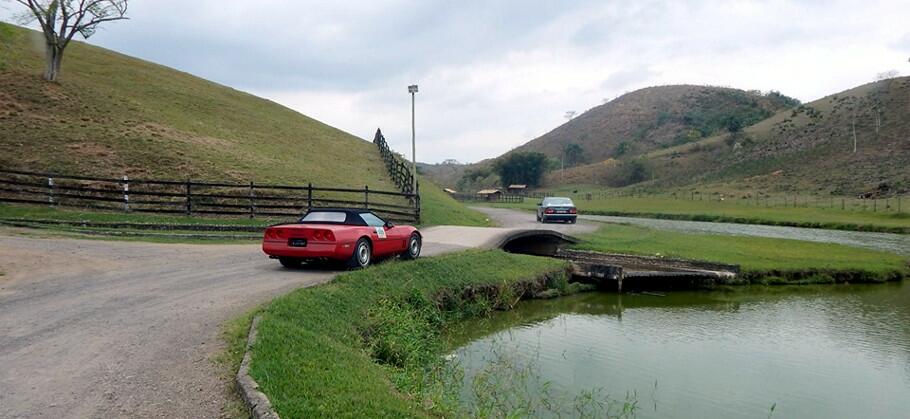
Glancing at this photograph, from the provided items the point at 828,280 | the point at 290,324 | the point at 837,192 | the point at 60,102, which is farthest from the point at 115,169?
the point at 837,192

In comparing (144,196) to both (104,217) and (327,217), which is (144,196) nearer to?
(104,217)

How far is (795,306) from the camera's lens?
1570 cm

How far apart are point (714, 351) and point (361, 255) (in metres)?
7.49

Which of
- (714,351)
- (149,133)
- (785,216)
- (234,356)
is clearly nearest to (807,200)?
(785,216)

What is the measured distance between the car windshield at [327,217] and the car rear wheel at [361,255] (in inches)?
27.0

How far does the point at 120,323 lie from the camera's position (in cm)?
794

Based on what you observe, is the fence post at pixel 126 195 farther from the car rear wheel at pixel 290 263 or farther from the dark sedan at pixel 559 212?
the dark sedan at pixel 559 212

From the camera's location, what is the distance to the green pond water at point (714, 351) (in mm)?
8781

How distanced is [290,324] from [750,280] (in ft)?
53.2

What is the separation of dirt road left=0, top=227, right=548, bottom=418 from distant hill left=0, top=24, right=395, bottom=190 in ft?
47.5

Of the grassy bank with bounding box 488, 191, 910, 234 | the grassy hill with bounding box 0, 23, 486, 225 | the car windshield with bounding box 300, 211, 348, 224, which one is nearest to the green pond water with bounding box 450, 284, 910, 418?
the car windshield with bounding box 300, 211, 348, 224

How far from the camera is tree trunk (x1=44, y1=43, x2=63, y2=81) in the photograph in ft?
122

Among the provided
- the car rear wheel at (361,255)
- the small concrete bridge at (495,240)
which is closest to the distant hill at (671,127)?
the small concrete bridge at (495,240)

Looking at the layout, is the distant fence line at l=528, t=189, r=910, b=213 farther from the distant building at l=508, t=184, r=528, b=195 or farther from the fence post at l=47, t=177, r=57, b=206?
the fence post at l=47, t=177, r=57, b=206
